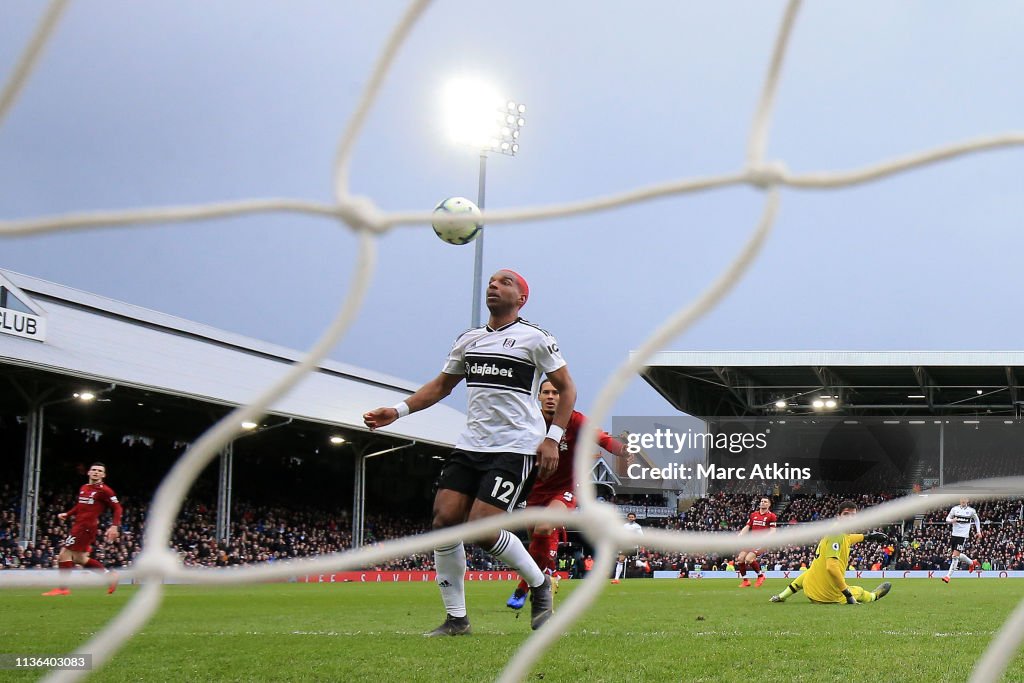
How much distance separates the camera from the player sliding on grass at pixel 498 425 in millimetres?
4988

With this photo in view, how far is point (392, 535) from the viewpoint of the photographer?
1395 inches

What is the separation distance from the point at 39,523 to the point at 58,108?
68.5 ft

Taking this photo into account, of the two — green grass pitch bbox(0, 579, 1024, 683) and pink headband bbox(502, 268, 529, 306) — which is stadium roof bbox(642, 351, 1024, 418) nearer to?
green grass pitch bbox(0, 579, 1024, 683)

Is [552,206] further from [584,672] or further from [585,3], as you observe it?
[584,672]

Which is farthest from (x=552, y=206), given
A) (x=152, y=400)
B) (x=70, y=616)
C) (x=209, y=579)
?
(x=152, y=400)

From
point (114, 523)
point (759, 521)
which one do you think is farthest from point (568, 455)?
point (759, 521)

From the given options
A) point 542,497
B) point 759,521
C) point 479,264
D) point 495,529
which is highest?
point 479,264

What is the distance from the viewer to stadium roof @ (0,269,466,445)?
778 inches

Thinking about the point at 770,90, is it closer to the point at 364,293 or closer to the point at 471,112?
the point at 364,293

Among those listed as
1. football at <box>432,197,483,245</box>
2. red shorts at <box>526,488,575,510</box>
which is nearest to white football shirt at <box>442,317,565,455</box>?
football at <box>432,197,483,245</box>

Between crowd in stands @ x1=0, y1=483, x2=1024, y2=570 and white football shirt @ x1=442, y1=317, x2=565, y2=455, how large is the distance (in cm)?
1557

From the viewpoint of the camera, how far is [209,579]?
169 cm

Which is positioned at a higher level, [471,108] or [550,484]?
[471,108]

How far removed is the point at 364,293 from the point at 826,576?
27.4 ft
